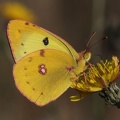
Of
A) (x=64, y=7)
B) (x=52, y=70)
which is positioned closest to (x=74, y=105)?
(x=64, y=7)

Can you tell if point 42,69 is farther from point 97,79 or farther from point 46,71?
point 97,79

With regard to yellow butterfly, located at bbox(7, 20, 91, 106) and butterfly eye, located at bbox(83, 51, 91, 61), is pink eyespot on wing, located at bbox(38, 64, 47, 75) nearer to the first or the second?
yellow butterfly, located at bbox(7, 20, 91, 106)

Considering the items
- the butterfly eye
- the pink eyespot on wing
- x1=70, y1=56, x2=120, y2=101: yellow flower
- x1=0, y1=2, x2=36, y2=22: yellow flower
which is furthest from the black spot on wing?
x1=0, y1=2, x2=36, y2=22: yellow flower

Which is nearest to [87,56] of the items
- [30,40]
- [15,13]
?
[30,40]

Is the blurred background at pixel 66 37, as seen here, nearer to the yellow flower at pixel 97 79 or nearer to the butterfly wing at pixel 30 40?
→ the butterfly wing at pixel 30 40

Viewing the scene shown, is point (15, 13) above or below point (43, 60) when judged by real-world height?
below

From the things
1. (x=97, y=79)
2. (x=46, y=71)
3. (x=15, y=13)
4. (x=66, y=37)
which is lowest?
(x=66, y=37)

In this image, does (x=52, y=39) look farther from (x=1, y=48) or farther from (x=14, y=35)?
(x=1, y=48)
